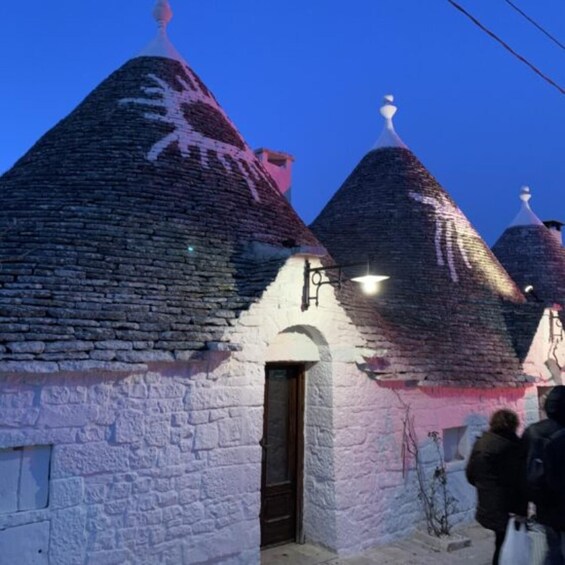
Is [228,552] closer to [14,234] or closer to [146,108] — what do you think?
[14,234]

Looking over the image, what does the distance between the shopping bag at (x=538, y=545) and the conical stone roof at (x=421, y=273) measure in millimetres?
3079

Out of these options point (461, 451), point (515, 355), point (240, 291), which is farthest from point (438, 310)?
point (240, 291)

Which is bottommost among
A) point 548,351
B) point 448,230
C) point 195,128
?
point 548,351

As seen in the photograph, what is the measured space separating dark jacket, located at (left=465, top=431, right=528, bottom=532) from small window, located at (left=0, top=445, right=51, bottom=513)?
3.50 metres

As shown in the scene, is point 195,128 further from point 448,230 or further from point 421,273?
point 448,230

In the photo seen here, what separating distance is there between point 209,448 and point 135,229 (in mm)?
2466

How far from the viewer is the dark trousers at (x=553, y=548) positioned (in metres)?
3.82

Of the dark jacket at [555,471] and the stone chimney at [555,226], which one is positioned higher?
the stone chimney at [555,226]

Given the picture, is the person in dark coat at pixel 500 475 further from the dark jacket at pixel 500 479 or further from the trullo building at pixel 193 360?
the trullo building at pixel 193 360

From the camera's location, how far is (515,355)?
31.0 ft

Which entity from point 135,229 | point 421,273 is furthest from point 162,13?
point 421,273

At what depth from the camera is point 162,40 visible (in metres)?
9.19

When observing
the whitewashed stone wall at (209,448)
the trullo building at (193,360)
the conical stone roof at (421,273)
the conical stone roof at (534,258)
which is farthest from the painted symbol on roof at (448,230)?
the whitewashed stone wall at (209,448)

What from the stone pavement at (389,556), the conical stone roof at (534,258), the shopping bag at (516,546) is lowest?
the stone pavement at (389,556)
